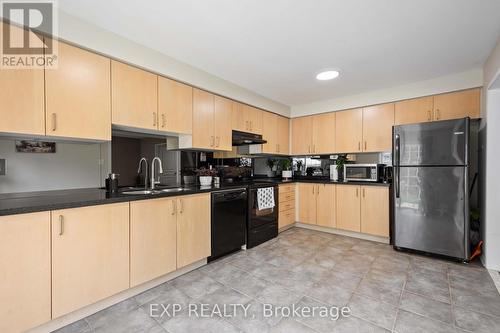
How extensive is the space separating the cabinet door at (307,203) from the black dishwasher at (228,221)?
1448mm

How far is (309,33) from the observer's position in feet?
6.55

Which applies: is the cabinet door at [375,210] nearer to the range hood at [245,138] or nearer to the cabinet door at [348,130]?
the cabinet door at [348,130]

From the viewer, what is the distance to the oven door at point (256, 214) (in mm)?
3088

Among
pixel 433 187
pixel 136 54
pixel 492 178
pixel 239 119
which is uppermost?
pixel 136 54

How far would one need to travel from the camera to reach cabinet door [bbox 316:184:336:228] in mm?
3730

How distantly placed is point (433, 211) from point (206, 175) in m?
2.87

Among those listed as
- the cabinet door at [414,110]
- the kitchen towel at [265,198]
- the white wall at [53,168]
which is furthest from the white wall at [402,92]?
the white wall at [53,168]

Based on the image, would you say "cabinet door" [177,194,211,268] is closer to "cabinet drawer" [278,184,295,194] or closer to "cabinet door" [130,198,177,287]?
"cabinet door" [130,198,177,287]

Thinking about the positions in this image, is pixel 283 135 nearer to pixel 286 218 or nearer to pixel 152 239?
pixel 286 218

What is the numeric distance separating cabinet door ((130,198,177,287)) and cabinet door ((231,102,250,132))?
5.17 ft

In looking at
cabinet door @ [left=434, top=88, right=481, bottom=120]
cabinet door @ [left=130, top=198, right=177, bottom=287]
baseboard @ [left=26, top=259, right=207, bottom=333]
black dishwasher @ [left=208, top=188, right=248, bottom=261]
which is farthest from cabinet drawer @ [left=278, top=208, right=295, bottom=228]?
cabinet door @ [left=434, top=88, right=481, bottom=120]

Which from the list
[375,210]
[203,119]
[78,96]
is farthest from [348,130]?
[78,96]

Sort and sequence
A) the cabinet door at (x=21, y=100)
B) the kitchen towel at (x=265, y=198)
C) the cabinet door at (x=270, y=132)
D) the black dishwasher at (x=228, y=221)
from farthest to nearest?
the cabinet door at (x=270, y=132)
the kitchen towel at (x=265, y=198)
the black dishwasher at (x=228, y=221)
the cabinet door at (x=21, y=100)

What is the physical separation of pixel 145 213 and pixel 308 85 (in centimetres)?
273
